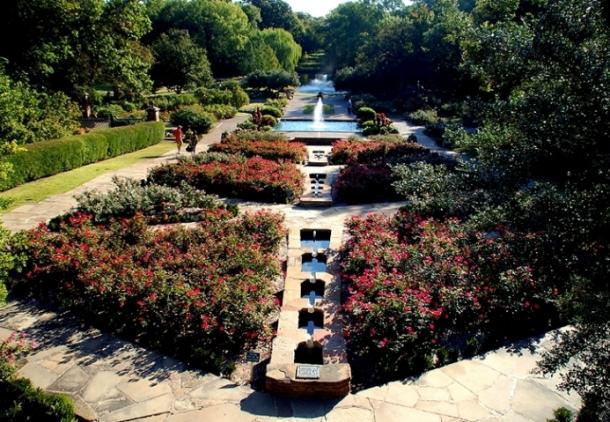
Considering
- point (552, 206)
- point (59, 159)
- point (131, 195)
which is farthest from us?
point (59, 159)

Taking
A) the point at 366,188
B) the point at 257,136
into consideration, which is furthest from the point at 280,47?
the point at 366,188

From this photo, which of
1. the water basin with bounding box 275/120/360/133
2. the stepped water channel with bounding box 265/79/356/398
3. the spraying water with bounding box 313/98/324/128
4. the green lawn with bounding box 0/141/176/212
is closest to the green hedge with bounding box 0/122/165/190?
the green lawn with bounding box 0/141/176/212

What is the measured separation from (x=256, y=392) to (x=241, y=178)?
9.48 metres

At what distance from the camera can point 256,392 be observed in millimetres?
6043

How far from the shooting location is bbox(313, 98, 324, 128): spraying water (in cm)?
3312

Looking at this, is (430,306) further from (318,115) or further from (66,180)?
(318,115)

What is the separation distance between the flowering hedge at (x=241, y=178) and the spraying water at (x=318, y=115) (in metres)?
17.0

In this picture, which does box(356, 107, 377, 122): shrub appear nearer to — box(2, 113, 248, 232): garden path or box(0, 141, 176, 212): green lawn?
box(0, 141, 176, 212): green lawn

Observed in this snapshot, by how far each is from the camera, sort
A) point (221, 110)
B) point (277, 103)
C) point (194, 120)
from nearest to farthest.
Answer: point (194, 120)
point (221, 110)
point (277, 103)

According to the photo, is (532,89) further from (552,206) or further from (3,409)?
(3,409)

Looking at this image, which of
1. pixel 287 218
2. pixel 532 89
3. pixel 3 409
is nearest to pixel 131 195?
pixel 287 218

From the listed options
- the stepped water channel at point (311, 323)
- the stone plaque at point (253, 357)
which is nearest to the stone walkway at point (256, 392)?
the stepped water channel at point (311, 323)

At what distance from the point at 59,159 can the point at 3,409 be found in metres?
14.9

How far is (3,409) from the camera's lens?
5285 millimetres
